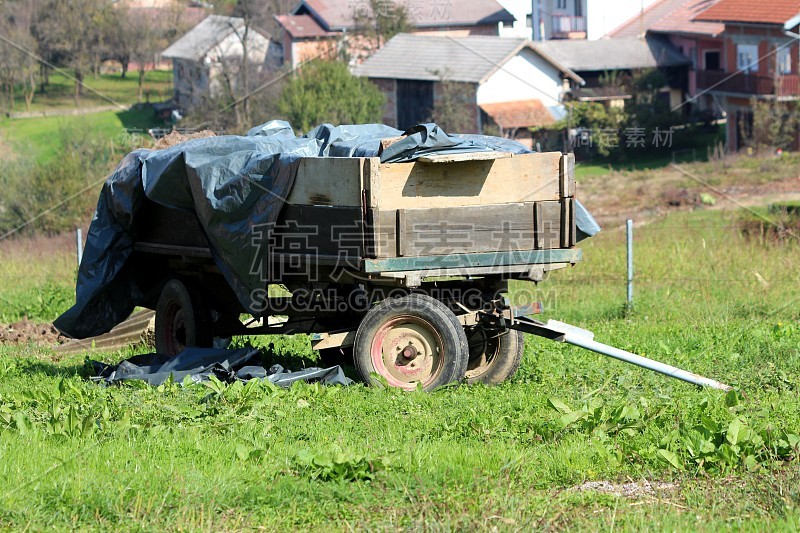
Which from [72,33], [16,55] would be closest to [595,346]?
[16,55]

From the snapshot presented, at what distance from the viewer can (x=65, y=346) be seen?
43.2 feet

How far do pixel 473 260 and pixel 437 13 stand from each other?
162ft

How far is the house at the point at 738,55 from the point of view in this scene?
4256cm

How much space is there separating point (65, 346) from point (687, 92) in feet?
144

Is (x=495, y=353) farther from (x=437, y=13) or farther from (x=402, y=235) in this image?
(x=437, y=13)

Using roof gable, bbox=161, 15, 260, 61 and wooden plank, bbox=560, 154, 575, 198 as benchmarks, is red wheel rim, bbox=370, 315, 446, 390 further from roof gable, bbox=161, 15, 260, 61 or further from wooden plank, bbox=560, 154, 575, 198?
roof gable, bbox=161, 15, 260, 61

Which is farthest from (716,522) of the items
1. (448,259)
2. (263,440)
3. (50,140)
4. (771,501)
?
(50,140)

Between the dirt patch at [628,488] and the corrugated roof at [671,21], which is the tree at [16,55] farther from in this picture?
the dirt patch at [628,488]

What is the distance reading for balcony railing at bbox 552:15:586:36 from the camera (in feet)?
199

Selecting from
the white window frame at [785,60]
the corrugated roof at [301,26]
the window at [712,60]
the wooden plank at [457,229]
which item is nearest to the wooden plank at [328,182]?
the wooden plank at [457,229]

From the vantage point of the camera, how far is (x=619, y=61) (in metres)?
53.2

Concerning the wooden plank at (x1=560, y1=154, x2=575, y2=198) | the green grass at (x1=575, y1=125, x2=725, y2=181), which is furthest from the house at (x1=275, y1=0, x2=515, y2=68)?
the wooden plank at (x1=560, y1=154, x2=575, y2=198)

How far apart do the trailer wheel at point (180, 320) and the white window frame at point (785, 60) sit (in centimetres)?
3747

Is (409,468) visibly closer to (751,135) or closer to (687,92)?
(751,135)
